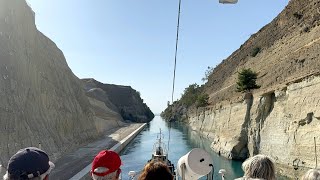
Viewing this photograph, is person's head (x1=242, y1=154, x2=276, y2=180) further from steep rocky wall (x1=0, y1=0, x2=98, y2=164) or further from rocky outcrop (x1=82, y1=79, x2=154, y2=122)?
rocky outcrop (x1=82, y1=79, x2=154, y2=122)

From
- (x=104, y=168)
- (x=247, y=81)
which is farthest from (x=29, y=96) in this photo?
(x=104, y=168)

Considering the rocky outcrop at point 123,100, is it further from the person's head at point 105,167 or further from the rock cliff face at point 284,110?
the person's head at point 105,167

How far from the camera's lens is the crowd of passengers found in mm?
3354

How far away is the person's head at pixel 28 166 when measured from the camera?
334 centimetres

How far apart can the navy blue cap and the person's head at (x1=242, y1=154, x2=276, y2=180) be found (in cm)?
225

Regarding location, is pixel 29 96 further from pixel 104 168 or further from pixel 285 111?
pixel 104 168

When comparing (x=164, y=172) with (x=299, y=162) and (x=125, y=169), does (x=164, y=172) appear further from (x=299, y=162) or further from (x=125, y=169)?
(x=125, y=169)

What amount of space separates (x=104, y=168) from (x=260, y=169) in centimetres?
175

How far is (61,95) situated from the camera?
39750mm

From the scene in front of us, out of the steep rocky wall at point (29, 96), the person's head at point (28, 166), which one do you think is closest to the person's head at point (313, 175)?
the person's head at point (28, 166)

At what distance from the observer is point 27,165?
3.35 m

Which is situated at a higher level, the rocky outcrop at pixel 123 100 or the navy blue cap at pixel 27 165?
the rocky outcrop at pixel 123 100

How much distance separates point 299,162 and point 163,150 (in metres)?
8.40

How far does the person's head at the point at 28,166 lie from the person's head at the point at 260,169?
7.34 feet
